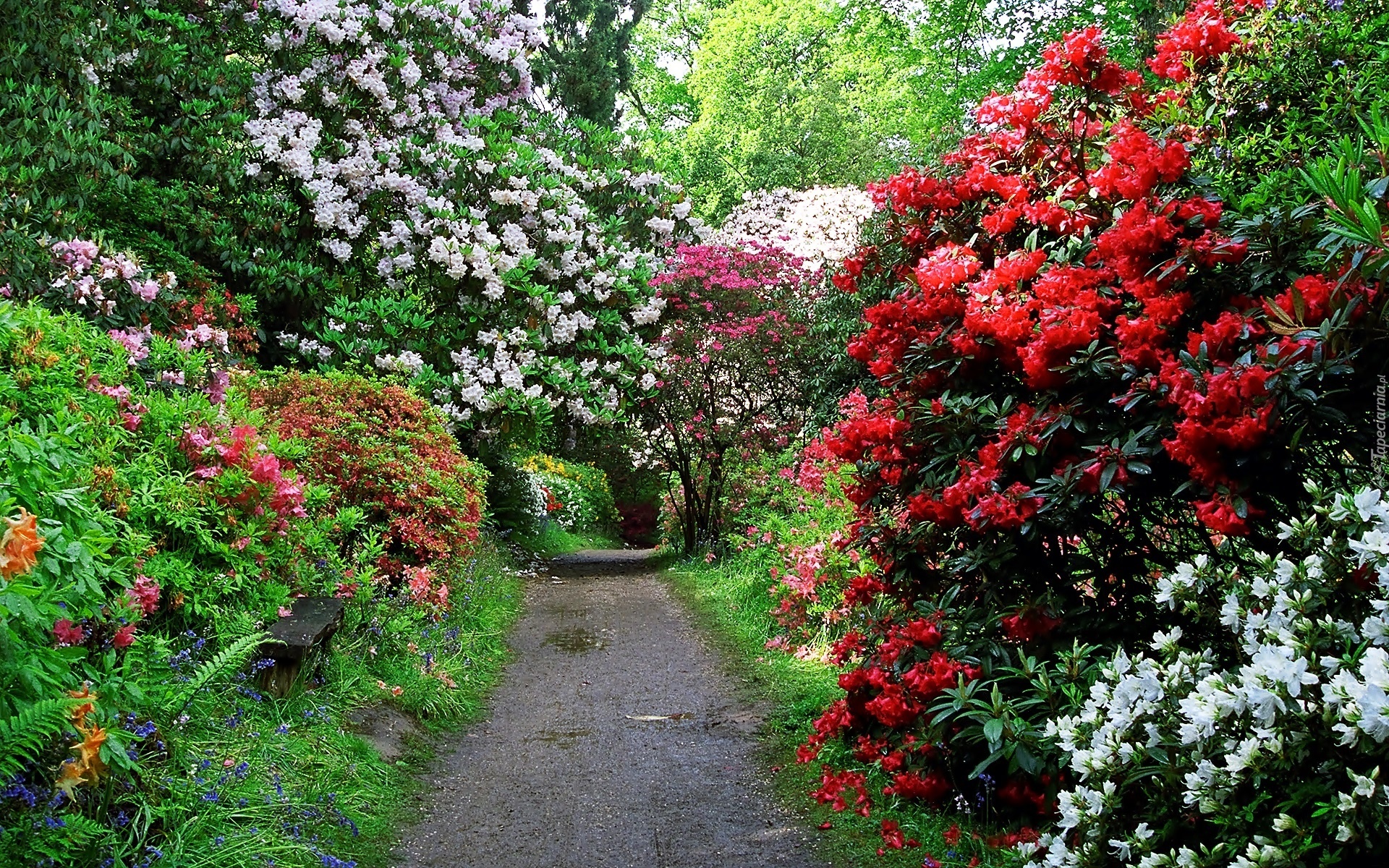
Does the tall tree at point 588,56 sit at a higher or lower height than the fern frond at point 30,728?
higher

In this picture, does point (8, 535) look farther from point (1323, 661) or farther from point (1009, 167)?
point (1009, 167)

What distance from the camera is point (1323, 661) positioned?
2225 millimetres

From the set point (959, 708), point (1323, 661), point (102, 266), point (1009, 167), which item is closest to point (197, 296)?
point (102, 266)

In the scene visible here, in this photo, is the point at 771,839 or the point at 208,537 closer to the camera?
the point at 771,839

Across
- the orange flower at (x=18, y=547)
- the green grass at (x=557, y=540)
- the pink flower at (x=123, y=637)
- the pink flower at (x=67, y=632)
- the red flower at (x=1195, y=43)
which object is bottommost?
the green grass at (x=557, y=540)

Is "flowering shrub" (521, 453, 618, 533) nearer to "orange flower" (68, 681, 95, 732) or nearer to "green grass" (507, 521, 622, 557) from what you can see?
"green grass" (507, 521, 622, 557)

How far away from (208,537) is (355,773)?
1.19 meters

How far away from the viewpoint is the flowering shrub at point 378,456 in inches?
280

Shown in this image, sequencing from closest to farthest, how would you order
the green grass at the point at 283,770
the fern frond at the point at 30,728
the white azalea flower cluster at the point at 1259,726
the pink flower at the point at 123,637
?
the white azalea flower cluster at the point at 1259,726 < the fern frond at the point at 30,728 < the green grass at the point at 283,770 < the pink flower at the point at 123,637

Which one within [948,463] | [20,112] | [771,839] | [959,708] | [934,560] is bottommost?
[771,839]

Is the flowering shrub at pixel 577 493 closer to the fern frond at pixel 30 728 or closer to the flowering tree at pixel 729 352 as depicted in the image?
the flowering tree at pixel 729 352

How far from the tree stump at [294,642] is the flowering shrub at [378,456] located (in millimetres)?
1712

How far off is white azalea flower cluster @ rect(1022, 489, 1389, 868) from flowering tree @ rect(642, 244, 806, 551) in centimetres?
919

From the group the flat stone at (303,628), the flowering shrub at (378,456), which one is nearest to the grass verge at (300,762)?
the flat stone at (303,628)
